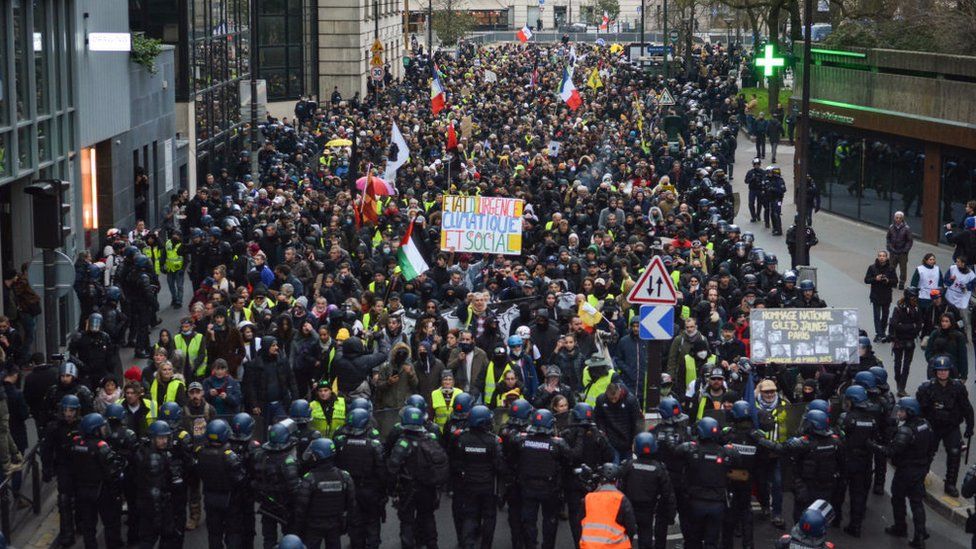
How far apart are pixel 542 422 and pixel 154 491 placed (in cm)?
324

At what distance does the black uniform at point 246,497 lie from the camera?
46.5 feet

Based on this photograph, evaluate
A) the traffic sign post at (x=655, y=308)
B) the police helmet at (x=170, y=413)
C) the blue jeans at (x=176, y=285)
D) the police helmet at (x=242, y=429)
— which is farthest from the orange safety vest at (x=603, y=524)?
the blue jeans at (x=176, y=285)

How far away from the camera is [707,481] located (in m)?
14.1

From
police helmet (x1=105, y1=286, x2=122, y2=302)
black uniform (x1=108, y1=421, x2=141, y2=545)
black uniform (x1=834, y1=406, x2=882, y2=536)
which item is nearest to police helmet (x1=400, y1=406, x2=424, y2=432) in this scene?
black uniform (x1=108, y1=421, x2=141, y2=545)

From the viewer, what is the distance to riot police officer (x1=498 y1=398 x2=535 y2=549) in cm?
1443

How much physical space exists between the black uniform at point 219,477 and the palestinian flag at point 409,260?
364 inches

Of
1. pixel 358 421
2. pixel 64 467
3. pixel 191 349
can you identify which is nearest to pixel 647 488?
pixel 358 421

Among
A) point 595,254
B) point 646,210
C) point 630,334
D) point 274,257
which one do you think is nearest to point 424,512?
point 630,334

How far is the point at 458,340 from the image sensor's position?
1798cm

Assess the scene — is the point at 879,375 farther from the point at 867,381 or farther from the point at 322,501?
the point at 322,501

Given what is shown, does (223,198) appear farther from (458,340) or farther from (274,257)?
(458,340)

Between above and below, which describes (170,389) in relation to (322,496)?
above

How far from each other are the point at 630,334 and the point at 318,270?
5.73m

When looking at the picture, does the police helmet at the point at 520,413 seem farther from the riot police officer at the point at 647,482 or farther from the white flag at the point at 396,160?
the white flag at the point at 396,160
